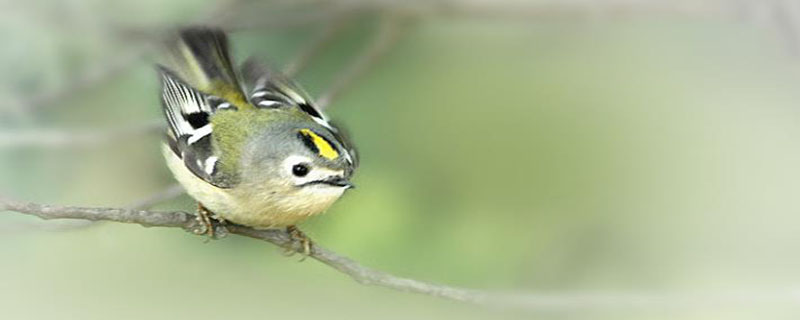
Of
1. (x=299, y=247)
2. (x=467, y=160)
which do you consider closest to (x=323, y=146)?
(x=299, y=247)

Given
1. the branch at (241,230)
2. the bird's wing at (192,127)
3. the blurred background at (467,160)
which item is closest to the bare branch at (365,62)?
the blurred background at (467,160)

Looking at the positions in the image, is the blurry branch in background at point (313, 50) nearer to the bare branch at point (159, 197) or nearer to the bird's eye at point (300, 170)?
the bare branch at point (159, 197)

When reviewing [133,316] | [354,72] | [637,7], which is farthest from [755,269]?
[133,316]

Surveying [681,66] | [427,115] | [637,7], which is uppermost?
[681,66]

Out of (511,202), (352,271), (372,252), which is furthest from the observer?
(511,202)

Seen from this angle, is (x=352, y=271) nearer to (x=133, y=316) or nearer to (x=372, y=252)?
(x=372, y=252)

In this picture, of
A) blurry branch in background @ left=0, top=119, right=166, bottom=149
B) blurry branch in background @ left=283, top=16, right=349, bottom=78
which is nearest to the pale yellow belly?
blurry branch in background @ left=0, top=119, right=166, bottom=149

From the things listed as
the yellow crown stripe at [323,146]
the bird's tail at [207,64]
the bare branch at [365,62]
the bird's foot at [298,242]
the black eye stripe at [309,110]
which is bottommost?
the bird's foot at [298,242]
